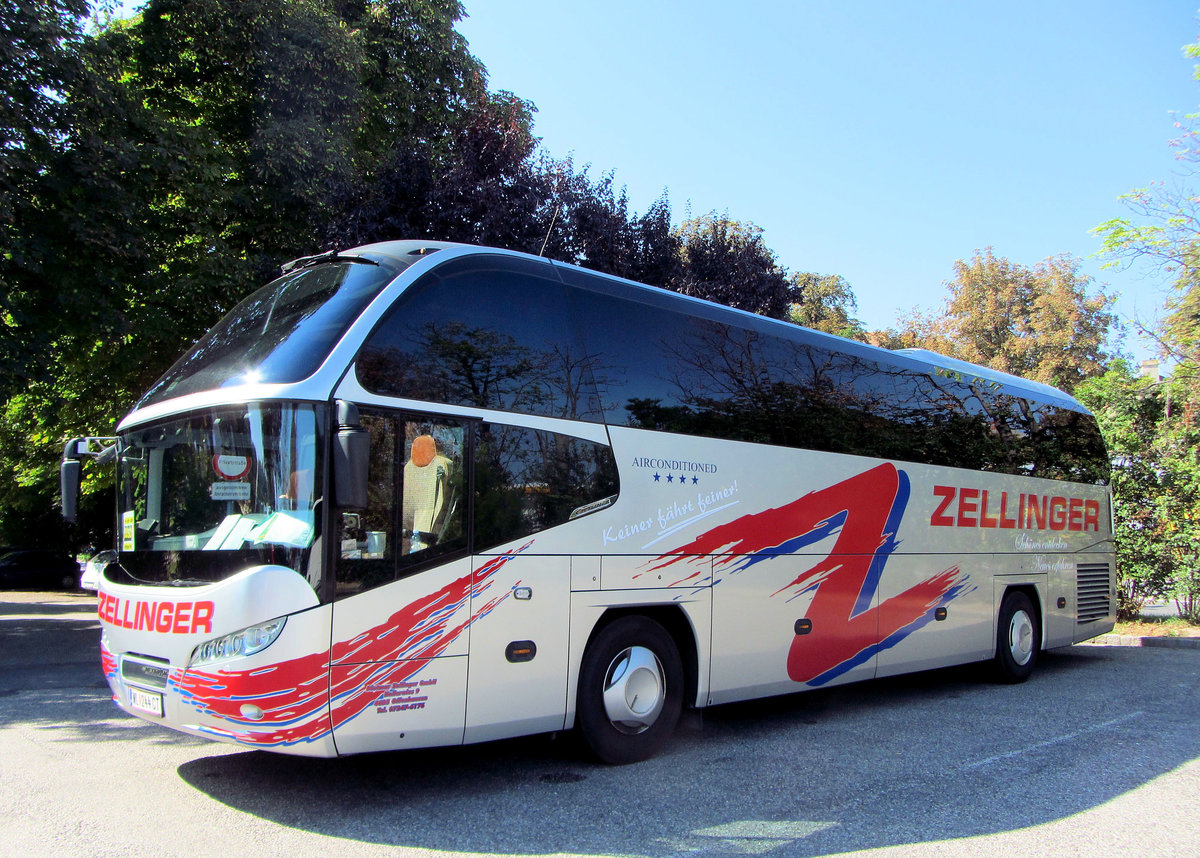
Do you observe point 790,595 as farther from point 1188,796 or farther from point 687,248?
point 687,248

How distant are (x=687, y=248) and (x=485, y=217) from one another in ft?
17.4

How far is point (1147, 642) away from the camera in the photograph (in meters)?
14.3

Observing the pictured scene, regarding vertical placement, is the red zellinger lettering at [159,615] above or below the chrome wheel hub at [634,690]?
above

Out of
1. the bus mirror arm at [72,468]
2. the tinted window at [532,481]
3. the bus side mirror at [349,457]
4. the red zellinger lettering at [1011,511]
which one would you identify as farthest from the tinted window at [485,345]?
the red zellinger lettering at [1011,511]

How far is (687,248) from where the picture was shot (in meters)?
18.2

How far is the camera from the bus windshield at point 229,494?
16.4 ft

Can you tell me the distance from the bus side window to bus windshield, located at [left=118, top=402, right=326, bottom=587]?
19 centimetres

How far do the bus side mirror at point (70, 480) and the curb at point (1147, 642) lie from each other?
13.8 meters

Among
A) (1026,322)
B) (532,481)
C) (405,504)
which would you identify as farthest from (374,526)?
(1026,322)

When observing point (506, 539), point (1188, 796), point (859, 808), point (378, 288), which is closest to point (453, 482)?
point (506, 539)

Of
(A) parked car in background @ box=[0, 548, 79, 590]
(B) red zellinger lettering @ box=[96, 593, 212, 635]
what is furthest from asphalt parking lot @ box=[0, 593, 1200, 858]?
(A) parked car in background @ box=[0, 548, 79, 590]

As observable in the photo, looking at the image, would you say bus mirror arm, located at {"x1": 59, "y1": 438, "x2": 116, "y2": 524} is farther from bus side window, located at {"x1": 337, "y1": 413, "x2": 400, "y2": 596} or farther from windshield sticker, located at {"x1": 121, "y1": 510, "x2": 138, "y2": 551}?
bus side window, located at {"x1": 337, "y1": 413, "x2": 400, "y2": 596}

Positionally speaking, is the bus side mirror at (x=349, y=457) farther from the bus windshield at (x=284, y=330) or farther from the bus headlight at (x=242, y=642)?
the bus headlight at (x=242, y=642)

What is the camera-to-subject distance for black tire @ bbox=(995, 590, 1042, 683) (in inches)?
418
